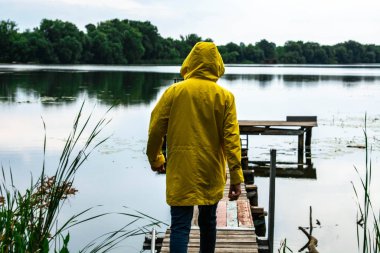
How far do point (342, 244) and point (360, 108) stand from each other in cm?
2612

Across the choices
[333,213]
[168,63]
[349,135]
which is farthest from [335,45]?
[333,213]

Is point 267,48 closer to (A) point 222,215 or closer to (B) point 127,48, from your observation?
(B) point 127,48

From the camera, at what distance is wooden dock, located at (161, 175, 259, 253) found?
6094 mm

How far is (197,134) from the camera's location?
4016mm

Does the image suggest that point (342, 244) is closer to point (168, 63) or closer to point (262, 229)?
point (262, 229)

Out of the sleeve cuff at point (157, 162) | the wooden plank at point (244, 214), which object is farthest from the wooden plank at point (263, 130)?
the sleeve cuff at point (157, 162)

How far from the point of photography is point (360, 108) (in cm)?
3469

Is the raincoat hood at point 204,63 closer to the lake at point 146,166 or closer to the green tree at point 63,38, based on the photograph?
the lake at point 146,166

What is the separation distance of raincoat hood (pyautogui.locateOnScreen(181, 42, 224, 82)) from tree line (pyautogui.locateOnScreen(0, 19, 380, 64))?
113 meters

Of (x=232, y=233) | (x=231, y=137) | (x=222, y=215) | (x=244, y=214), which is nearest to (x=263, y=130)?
(x=244, y=214)

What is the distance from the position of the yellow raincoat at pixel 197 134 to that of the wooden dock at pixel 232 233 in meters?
2.09

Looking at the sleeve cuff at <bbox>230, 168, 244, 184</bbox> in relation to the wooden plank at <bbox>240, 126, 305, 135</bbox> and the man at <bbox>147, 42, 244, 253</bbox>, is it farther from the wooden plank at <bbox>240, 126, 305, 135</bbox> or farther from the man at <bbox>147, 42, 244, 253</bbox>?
the wooden plank at <bbox>240, 126, 305, 135</bbox>

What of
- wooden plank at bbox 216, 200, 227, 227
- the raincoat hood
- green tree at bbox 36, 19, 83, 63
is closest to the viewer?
the raincoat hood

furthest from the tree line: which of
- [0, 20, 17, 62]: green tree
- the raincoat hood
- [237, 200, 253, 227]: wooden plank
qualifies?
the raincoat hood
